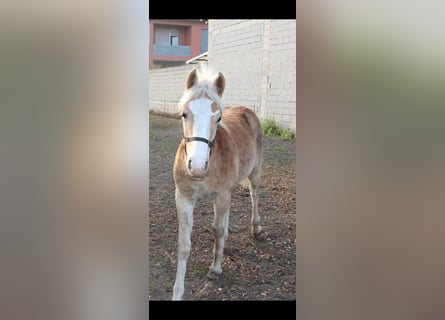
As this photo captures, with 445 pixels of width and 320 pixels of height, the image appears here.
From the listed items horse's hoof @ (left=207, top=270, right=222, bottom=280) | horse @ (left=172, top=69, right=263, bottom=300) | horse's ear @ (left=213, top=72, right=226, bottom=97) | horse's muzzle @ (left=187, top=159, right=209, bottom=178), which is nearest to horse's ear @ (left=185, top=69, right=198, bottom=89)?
horse @ (left=172, top=69, right=263, bottom=300)

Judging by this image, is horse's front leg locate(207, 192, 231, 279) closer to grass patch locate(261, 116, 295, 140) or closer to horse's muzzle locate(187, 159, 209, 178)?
horse's muzzle locate(187, 159, 209, 178)

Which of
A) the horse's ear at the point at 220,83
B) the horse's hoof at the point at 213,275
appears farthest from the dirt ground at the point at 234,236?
the horse's ear at the point at 220,83

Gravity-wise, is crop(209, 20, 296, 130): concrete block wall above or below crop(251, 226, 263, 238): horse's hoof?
above

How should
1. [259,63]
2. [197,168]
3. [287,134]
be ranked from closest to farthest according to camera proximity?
1. [197,168]
2. [287,134]
3. [259,63]

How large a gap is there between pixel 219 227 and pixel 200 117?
22.0 inches

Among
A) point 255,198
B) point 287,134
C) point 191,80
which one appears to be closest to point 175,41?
point 191,80

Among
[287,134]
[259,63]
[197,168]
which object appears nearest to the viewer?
[197,168]

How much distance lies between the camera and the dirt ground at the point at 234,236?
1.67m

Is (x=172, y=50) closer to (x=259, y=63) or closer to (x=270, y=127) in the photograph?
(x=259, y=63)

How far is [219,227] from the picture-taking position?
175 cm

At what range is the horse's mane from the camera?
5.45 feet

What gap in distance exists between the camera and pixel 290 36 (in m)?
1.68
